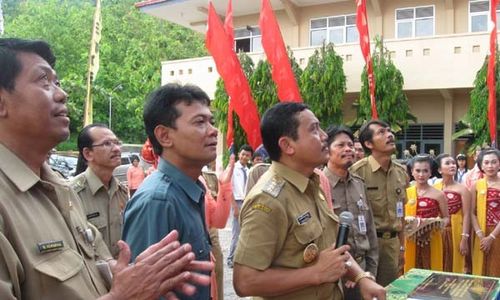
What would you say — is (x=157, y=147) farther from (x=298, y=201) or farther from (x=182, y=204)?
(x=298, y=201)

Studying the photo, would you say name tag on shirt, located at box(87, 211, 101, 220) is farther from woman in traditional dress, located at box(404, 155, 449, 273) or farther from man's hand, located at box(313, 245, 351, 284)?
woman in traditional dress, located at box(404, 155, 449, 273)

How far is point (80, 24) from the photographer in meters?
29.8

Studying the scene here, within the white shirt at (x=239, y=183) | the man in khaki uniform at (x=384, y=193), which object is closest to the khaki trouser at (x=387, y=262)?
the man in khaki uniform at (x=384, y=193)

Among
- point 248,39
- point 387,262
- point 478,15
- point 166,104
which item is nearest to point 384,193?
point 387,262

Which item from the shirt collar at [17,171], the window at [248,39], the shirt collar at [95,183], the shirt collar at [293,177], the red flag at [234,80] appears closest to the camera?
the shirt collar at [17,171]

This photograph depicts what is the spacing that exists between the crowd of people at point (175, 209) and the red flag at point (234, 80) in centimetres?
291

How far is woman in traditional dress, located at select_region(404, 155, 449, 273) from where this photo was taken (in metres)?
4.81

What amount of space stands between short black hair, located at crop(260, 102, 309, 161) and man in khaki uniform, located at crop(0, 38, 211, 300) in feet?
3.58

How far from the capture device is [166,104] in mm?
2125

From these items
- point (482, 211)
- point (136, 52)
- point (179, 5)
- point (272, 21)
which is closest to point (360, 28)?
point (272, 21)

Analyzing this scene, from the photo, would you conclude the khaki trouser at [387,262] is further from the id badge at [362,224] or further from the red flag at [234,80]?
the red flag at [234,80]

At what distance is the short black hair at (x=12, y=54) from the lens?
149 centimetres

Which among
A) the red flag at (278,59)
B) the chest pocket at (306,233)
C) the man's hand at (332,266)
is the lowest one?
the man's hand at (332,266)

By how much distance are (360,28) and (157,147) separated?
7846 millimetres
